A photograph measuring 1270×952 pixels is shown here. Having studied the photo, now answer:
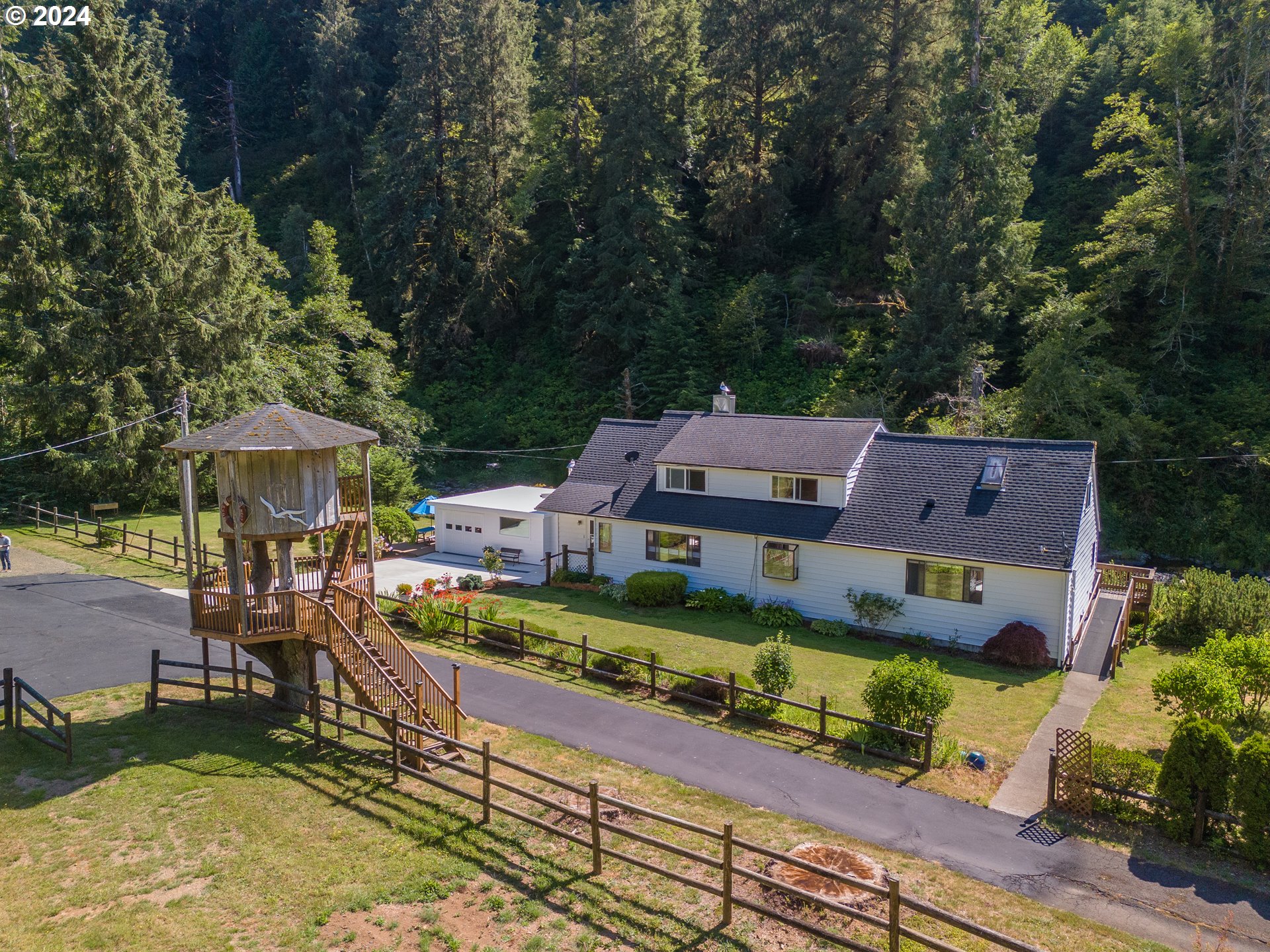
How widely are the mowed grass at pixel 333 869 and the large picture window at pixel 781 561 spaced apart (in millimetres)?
12105

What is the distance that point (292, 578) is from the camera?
1650 centimetres

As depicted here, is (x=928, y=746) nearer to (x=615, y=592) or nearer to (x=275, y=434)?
(x=275, y=434)

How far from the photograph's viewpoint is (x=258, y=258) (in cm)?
4372

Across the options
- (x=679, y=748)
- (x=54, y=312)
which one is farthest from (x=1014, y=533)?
(x=54, y=312)

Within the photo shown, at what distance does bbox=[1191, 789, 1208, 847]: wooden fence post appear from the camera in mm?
11977

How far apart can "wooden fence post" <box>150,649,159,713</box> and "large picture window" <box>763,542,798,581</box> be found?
16.7 m

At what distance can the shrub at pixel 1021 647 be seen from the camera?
67.9 ft

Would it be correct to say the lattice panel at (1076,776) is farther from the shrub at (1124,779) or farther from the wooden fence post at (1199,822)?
the wooden fence post at (1199,822)

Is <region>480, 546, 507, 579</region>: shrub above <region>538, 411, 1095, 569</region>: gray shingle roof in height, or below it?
below

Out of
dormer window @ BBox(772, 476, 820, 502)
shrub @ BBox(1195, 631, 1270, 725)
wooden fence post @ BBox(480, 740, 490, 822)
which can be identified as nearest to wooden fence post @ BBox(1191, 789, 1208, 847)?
shrub @ BBox(1195, 631, 1270, 725)

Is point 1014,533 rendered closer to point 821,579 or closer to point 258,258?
point 821,579

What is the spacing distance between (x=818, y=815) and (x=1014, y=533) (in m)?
12.5

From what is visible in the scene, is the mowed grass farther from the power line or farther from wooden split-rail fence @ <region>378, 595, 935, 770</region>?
the power line

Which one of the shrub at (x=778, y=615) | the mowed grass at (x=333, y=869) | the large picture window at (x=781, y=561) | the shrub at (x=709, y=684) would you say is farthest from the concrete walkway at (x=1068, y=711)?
the large picture window at (x=781, y=561)
